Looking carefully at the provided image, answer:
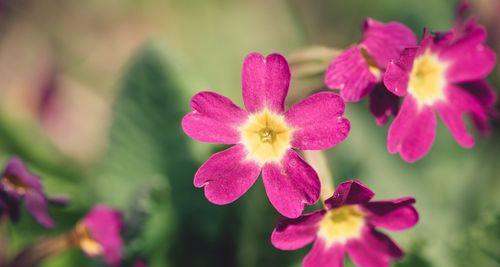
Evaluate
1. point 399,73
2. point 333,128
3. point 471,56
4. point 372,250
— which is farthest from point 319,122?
point 471,56

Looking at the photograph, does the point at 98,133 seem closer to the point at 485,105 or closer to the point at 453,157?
the point at 453,157

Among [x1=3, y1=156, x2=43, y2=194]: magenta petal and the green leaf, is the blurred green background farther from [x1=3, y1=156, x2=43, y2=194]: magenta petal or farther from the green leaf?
[x1=3, y1=156, x2=43, y2=194]: magenta petal

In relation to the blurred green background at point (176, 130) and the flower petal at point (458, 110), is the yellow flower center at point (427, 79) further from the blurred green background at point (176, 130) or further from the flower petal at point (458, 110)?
the blurred green background at point (176, 130)

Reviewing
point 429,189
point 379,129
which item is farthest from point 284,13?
point 429,189

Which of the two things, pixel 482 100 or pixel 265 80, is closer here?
pixel 265 80

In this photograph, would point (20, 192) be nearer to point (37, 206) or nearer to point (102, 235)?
point (37, 206)

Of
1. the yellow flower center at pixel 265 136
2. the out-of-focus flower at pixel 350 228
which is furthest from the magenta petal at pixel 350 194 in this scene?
the yellow flower center at pixel 265 136
